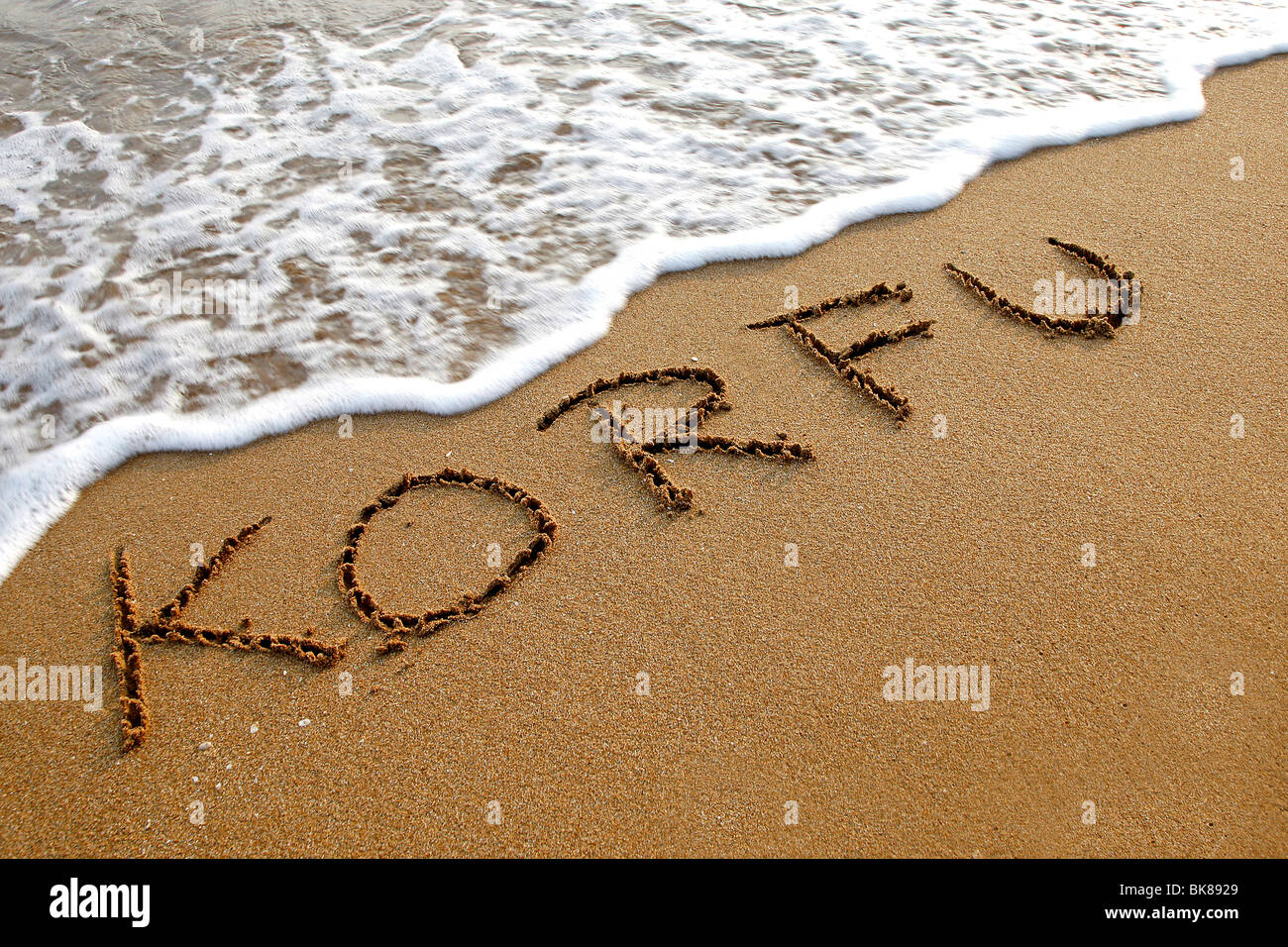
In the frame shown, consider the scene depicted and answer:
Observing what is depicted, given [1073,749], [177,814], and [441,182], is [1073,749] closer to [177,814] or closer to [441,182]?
[177,814]

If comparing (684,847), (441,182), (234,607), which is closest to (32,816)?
(234,607)

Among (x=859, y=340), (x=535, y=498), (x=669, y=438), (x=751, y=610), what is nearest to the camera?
(x=751, y=610)

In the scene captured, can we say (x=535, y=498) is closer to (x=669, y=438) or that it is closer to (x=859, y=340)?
(x=669, y=438)

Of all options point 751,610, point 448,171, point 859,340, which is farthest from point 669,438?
point 448,171

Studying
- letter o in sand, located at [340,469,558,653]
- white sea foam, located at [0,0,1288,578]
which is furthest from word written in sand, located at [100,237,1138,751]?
white sea foam, located at [0,0,1288,578]

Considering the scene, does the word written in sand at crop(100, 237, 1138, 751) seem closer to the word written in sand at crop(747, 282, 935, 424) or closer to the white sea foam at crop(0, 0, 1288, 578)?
the word written in sand at crop(747, 282, 935, 424)
